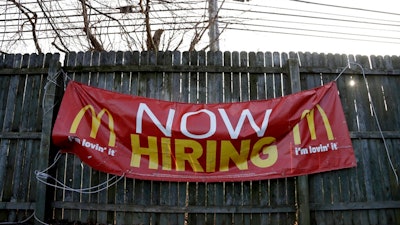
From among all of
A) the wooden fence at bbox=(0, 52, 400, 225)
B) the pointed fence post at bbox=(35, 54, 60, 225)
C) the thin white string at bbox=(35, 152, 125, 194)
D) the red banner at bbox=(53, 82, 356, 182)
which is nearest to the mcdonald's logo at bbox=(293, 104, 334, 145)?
the red banner at bbox=(53, 82, 356, 182)

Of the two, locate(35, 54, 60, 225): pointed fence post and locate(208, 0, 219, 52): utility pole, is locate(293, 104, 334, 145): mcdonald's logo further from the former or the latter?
locate(208, 0, 219, 52): utility pole

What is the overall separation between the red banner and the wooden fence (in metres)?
0.24

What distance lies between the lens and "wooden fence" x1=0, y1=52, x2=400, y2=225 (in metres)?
4.23

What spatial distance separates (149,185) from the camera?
4.31 m

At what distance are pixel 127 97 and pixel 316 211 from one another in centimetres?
304

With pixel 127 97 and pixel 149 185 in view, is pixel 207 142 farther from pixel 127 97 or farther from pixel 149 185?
pixel 127 97

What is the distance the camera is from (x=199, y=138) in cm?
423

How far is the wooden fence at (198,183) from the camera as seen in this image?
4.23 metres

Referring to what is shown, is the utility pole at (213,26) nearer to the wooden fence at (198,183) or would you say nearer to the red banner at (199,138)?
the wooden fence at (198,183)

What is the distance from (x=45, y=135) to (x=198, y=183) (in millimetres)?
2238

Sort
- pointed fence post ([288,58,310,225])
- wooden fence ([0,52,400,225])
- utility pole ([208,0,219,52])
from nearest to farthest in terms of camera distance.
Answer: pointed fence post ([288,58,310,225]) < wooden fence ([0,52,400,225]) < utility pole ([208,0,219,52])

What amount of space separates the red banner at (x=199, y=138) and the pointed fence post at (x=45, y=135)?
0.82 feet

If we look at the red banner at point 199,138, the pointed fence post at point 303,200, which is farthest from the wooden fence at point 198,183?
the red banner at point 199,138

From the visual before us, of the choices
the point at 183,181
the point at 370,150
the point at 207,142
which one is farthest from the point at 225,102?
the point at 370,150
